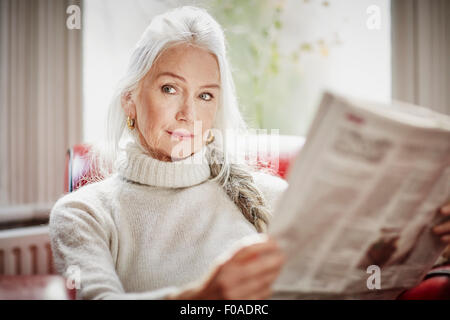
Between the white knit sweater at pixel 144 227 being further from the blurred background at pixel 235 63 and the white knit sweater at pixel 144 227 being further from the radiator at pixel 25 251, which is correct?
the radiator at pixel 25 251

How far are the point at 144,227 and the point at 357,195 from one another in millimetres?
539

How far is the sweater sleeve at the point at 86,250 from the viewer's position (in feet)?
2.40

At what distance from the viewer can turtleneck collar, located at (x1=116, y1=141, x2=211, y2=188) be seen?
1036mm

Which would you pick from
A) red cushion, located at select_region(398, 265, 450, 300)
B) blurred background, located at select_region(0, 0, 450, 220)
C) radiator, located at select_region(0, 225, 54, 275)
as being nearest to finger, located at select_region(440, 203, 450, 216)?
red cushion, located at select_region(398, 265, 450, 300)

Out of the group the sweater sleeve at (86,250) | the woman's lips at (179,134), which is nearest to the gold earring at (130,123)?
the woman's lips at (179,134)

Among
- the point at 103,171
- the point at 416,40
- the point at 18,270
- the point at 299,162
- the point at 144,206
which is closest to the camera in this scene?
the point at 299,162

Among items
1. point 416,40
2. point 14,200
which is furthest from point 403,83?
point 14,200

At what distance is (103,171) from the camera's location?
4.15 feet

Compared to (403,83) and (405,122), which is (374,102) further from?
(403,83)

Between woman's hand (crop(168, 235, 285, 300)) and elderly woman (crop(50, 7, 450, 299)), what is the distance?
25cm

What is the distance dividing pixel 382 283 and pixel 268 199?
0.44 m

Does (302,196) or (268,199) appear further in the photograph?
(268,199)

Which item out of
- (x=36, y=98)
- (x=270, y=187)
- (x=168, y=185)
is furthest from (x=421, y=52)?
A: (x=36, y=98)

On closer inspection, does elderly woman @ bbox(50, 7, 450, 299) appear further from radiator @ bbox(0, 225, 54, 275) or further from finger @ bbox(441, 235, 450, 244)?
radiator @ bbox(0, 225, 54, 275)
